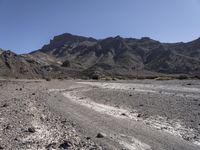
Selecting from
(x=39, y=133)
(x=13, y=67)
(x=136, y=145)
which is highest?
(x=13, y=67)

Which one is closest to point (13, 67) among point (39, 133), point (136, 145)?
point (39, 133)

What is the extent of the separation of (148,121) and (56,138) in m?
5.36

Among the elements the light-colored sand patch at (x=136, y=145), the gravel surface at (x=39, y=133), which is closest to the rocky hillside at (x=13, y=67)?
the gravel surface at (x=39, y=133)

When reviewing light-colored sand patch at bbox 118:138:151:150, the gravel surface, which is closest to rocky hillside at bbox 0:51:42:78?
the gravel surface

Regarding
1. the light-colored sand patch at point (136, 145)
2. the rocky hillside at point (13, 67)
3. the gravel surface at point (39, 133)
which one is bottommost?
the light-colored sand patch at point (136, 145)

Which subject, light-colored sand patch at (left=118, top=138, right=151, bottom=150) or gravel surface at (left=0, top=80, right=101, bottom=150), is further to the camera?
gravel surface at (left=0, top=80, right=101, bottom=150)

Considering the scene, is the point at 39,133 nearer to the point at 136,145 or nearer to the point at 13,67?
the point at 136,145

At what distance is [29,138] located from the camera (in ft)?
36.6

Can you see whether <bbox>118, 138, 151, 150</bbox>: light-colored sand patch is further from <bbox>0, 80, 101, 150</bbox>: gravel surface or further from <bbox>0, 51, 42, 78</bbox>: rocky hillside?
<bbox>0, 51, 42, 78</bbox>: rocky hillside

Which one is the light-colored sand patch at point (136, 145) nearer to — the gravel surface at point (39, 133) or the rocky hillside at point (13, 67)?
the gravel surface at point (39, 133)

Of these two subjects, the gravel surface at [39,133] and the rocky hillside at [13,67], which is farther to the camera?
the rocky hillside at [13,67]

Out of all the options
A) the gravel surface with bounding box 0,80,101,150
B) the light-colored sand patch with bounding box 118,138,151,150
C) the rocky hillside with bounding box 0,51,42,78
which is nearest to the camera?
the light-colored sand patch with bounding box 118,138,151,150

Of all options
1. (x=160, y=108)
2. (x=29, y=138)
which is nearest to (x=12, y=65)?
(x=160, y=108)

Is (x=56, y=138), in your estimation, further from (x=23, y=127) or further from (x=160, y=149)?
(x=160, y=149)
